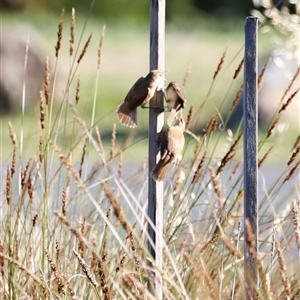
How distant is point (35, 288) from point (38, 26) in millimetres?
13097

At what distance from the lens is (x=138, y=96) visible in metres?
2.12

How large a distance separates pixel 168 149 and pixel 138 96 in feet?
0.50

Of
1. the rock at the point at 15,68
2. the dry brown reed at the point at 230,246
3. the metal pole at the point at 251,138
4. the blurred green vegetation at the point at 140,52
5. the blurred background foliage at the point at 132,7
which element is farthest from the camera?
the blurred background foliage at the point at 132,7

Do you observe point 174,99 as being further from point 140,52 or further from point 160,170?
point 140,52

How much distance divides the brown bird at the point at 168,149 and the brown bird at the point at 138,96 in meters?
0.10

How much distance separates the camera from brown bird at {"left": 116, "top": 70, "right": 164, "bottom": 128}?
2.09m

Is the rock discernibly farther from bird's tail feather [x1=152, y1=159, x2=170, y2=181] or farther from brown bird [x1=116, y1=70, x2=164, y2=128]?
bird's tail feather [x1=152, y1=159, x2=170, y2=181]

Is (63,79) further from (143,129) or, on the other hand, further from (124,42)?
(124,42)

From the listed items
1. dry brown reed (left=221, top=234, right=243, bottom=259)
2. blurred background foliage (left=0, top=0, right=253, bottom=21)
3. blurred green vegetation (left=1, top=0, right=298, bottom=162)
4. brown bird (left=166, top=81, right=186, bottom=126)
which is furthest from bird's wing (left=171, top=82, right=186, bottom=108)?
blurred background foliage (left=0, top=0, right=253, bottom=21)

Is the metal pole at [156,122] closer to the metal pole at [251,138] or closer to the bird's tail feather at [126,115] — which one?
the bird's tail feather at [126,115]

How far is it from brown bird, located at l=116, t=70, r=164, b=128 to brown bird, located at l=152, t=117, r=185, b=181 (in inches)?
3.9

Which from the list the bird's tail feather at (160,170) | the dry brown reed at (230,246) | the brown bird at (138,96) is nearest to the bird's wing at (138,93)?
the brown bird at (138,96)

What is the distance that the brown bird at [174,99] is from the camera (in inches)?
82.8

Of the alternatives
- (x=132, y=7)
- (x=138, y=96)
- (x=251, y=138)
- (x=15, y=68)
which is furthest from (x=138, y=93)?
(x=132, y=7)
